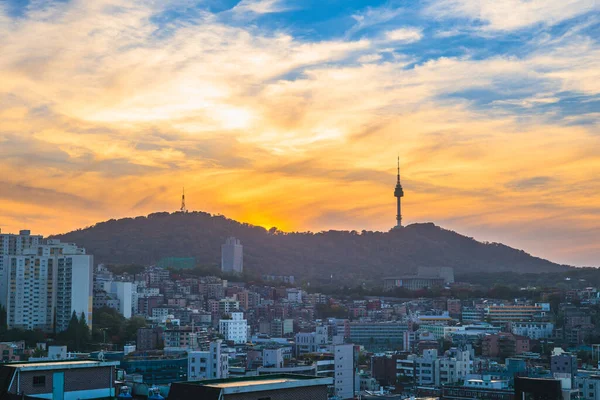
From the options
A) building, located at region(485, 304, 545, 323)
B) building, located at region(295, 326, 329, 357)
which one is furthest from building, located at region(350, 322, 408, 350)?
building, located at region(295, 326, 329, 357)

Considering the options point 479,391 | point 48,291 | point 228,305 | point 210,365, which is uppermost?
point 48,291

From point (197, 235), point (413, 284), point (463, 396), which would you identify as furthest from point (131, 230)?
point (463, 396)

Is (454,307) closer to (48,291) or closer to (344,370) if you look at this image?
(48,291)

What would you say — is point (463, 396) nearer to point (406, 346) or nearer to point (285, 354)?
point (285, 354)

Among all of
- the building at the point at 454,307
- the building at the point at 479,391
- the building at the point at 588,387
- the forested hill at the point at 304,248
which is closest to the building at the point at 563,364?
the building at the point at 479,391

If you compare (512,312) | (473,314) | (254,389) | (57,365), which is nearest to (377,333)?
(473,314)

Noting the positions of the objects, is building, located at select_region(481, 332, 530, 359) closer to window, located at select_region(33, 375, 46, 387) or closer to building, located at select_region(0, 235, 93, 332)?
building, located at select_region(0, 235, 93, 332)
